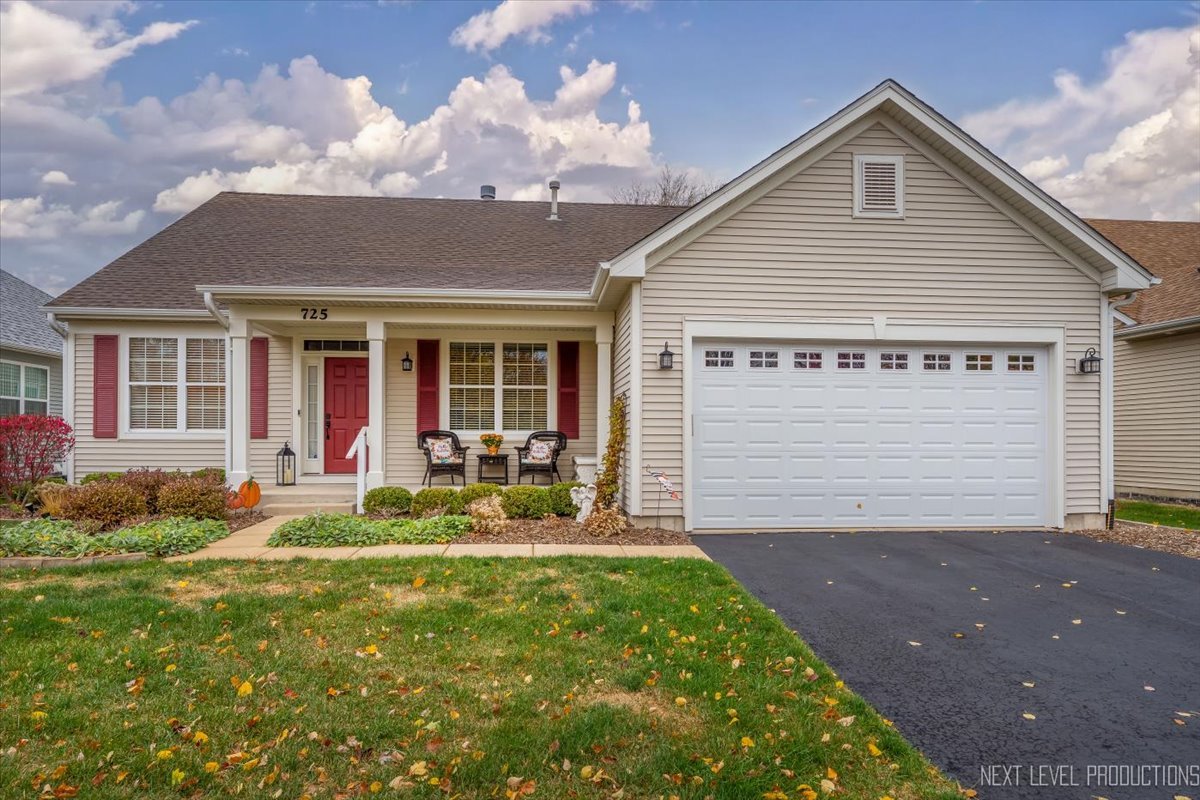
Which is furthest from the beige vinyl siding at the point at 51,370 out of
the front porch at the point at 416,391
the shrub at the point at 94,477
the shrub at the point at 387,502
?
the shrub at the point at 387,502

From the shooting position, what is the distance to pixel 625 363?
8.04 m

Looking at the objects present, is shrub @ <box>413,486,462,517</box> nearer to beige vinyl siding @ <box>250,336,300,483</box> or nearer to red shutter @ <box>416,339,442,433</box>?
red shutter @ <box>416,339,442,433</box>

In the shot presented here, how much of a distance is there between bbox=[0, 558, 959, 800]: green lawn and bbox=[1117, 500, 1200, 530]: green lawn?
8122 mm

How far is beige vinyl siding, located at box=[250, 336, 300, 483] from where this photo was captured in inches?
401

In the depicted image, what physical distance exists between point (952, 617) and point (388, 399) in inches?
337

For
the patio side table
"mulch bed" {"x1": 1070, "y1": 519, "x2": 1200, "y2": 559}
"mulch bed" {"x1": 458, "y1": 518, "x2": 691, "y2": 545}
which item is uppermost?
the patio side table

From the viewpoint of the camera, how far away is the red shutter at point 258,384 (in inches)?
400

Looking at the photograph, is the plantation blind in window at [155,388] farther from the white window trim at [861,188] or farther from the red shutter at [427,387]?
the white window trim at [861,188]

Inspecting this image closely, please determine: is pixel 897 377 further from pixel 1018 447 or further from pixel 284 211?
pixel 284 211

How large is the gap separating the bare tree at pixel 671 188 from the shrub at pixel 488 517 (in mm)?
18373

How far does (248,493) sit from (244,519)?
0.61 meters

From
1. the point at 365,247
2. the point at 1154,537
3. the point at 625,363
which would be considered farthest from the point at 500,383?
the point at 1154,537

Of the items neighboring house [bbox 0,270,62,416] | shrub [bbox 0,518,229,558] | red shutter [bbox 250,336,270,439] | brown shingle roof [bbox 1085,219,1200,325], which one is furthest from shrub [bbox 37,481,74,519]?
brown shingle roof [bbox 1085,219,1200,325]

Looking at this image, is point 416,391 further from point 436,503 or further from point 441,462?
point 436,503
